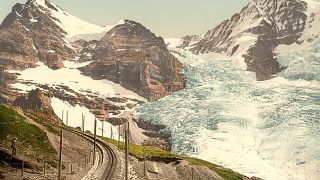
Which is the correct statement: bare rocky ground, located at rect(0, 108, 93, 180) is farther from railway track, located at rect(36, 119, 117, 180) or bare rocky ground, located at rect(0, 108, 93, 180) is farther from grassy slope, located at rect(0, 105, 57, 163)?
grassy slope, located at rect(0, 105, 57, 163)

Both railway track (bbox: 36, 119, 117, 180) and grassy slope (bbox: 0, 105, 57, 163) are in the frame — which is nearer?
railway track (bbox: 36, 119, 117, 180)

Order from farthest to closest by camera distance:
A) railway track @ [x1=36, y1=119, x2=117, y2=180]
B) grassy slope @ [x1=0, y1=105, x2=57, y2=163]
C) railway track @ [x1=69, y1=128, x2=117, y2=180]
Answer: grassy slope @ [x1=0, y1=105, x2=57, y2=163]
railway track @ [x1=69, y1=128, x2=117, y2=180]
railway track @ [x1=36, y1=119, x2=117, y2=180]

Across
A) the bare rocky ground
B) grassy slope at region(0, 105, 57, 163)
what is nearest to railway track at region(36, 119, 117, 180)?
the bare rocky ground

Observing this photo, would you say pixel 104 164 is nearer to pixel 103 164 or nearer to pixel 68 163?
Answer: pixel 103 164

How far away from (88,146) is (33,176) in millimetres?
41983

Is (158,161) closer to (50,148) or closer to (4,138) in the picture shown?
(50,148)

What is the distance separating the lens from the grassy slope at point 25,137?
9062 cm

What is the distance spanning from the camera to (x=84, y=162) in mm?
102000

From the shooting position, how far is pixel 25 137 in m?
97.2

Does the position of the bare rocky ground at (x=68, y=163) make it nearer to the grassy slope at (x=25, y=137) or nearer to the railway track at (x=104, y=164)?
the railway track at (x=104, y=164)

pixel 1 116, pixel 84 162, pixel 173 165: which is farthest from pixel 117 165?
pixel 173 165

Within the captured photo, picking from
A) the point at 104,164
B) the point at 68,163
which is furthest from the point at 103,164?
the point at 68,163

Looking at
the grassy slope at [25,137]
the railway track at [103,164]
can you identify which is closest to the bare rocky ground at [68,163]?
the railway track at [103,164]

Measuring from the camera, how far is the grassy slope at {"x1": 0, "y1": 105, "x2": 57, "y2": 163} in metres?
90.6
